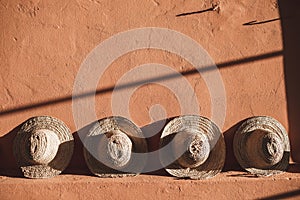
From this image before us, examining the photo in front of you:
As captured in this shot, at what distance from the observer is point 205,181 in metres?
5.93

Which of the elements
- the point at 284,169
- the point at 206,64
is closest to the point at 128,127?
the point at 206,64

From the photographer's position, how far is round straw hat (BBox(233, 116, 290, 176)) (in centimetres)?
583

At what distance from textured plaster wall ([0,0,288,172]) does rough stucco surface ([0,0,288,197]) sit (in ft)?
0.04

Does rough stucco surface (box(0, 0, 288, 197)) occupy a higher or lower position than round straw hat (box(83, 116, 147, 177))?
higher

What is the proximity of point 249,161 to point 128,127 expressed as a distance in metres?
1.64

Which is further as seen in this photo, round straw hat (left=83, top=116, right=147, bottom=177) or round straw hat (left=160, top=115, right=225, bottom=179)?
round straw hat (left=160, top=115, right=225, bottom=179)

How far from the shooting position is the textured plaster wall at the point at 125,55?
586 cm

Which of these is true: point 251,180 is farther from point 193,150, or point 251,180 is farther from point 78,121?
point 78,121

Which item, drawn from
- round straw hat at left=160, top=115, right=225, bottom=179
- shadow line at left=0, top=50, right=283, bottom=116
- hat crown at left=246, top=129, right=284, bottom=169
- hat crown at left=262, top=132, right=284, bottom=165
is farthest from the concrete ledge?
shadow line at left=0, top=50, right=283, bottom=116

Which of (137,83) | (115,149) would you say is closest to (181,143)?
(115,149)

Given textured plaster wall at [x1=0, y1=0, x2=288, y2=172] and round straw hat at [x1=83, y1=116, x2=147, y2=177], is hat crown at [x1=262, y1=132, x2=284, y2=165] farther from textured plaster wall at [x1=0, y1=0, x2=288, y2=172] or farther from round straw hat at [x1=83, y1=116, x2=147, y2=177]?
round straw hat at [x1=83, y1=116, x2=147, y2=177]

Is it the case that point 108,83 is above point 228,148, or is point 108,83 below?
above

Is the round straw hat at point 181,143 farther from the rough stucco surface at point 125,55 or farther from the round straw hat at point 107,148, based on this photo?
the round straw hat at point 107,148

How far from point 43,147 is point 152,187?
147cm
